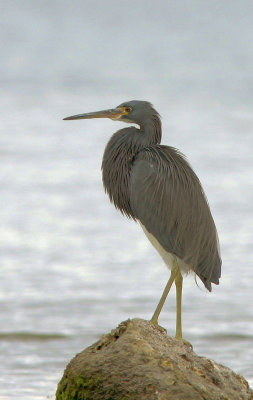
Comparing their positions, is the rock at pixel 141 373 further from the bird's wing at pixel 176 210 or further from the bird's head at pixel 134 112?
the bird's head at pixel 134 112

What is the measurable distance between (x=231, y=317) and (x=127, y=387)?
536cm

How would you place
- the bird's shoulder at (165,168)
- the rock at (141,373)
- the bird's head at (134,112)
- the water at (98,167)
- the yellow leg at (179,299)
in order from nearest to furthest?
the rock at (141,373)
the yellow leg at (179,299)
the bird's shoulder at (165,168)
the bird's head at (134,112)
the water at (98,167)

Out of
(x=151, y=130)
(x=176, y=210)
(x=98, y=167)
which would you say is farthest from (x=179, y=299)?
(x=98, y=167)

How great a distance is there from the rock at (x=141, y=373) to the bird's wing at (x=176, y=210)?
1425 millimetres

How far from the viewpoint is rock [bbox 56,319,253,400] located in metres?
5.38

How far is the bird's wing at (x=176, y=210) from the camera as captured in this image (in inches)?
280

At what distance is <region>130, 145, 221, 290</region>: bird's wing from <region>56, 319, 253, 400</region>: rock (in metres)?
1.42

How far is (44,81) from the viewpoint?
26.2 meters

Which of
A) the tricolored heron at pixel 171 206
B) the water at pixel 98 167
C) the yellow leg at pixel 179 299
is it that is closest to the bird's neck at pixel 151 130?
the tricolored heron at pixel 171 206

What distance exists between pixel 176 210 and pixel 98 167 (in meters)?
9.93

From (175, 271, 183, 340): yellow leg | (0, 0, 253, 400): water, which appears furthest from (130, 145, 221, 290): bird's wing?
(0, 0, 253, 400): water

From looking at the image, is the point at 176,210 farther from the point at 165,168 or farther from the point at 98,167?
the point at 98,167

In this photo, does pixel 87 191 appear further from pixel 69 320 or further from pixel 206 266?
pixel 206 266

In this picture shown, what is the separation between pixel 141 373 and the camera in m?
5.41
